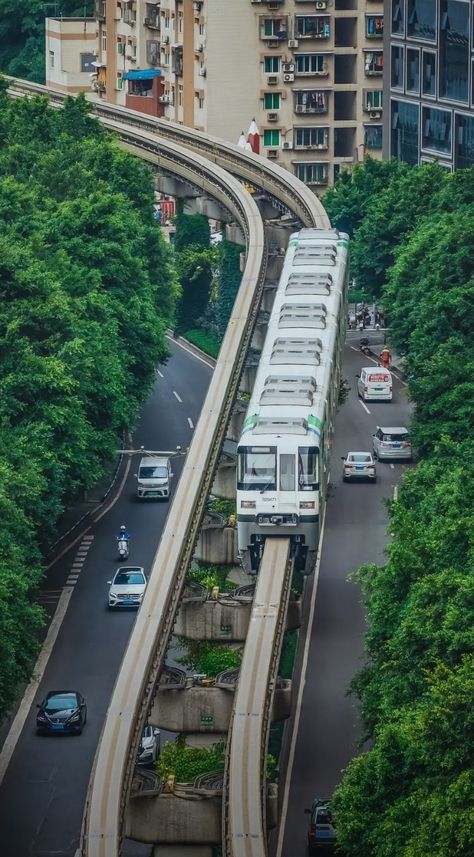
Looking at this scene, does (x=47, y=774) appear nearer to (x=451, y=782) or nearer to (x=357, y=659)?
(x=357, y=659)

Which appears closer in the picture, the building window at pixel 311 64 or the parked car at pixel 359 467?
the parked car at pixel 359 467

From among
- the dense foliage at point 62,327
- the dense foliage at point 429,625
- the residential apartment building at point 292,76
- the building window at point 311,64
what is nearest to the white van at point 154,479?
the dense foliage at point 62,327

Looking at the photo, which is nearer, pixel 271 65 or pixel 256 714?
pixel 256 714

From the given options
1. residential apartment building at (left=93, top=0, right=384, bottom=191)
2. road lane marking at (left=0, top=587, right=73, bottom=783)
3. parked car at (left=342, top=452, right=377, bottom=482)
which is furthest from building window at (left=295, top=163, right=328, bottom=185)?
road lane marking at (left=0, top=587, right=73, bottom=783)

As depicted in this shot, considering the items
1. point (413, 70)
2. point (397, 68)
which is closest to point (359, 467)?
point (413, 70)

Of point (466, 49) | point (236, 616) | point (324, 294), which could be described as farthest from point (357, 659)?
point (466, 49)

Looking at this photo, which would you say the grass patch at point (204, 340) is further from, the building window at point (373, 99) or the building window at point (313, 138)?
the building window at point (373, 99)

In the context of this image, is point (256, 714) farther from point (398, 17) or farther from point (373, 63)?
point (373, 63)
